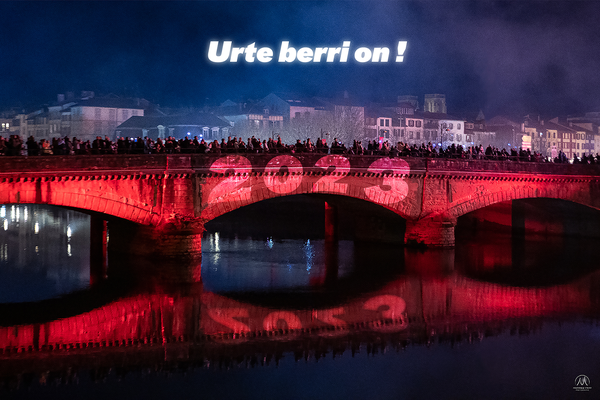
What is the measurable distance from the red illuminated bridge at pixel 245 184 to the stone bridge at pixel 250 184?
0.05 m

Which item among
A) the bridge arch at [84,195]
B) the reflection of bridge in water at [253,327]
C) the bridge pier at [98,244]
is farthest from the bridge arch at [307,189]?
the bridge pier at [98,244]

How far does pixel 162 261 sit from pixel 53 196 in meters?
6.32

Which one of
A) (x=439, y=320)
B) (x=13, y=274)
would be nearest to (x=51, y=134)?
(x=13, y=274)

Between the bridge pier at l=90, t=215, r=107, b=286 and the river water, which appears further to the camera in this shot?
the bridge pier at l=90, t=215, r=107, b=286

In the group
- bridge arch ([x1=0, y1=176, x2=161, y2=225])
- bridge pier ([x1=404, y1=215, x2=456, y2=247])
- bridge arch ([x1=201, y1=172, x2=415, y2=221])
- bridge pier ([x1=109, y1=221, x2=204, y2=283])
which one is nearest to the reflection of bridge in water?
bridge pier ([x1=109, y1=221, x2=204, y2=283])

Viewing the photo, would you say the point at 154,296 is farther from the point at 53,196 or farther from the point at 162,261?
the point at 53,196

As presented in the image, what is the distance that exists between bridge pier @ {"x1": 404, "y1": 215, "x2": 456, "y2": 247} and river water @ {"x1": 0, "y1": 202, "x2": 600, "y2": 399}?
1250 millimetres

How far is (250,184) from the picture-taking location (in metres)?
31.8

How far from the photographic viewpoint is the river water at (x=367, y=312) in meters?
17.0

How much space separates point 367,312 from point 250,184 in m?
10.4

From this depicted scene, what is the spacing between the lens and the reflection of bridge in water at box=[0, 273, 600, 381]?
18.8 metres

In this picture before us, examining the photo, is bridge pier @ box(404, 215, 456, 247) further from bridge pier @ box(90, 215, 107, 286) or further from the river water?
bridge pier @ box(90, 215, 107, 286)

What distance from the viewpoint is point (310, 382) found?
679 inches

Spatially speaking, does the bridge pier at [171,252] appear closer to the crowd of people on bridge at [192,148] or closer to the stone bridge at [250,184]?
the stone bridge at [250,184]
